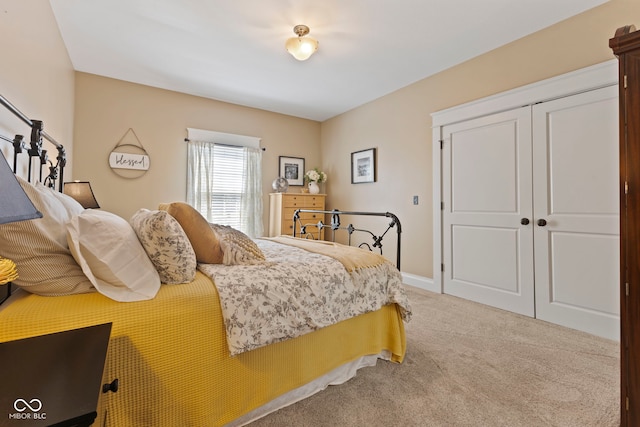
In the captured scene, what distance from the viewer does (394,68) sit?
3520mm

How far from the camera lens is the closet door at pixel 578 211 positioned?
2.38 meters

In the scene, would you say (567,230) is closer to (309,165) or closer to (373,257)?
(373,257)

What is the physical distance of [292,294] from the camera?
1511mm

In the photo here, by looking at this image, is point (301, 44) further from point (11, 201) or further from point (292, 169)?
point (292, 169)

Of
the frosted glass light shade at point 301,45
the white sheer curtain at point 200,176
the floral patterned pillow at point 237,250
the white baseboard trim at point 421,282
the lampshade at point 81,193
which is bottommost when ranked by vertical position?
the white baseboard trim at point 421,282

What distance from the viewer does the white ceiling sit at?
8.03ft

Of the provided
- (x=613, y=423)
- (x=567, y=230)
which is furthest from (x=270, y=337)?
(x=567, y=230)

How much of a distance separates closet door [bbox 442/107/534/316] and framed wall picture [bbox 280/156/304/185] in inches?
99.9

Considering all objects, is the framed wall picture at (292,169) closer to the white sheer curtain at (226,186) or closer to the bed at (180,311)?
the white sheer curtain at (226,186)

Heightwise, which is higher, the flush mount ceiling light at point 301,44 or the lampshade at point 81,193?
the flush mount ceiling light at point 301,44

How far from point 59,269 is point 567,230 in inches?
138

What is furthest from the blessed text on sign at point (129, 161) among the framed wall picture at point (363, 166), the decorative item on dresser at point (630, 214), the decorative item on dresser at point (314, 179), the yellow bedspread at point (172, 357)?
the decorative item on dresser at point (630, 214)

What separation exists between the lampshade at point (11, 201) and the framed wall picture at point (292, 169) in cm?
446

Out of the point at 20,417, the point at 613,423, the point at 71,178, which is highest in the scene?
the point at 71,178
